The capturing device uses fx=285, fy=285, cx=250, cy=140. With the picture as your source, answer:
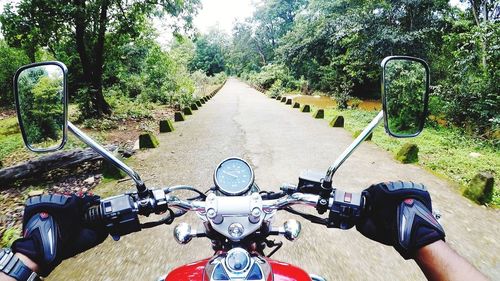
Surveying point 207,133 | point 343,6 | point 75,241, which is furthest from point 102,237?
point 343,6

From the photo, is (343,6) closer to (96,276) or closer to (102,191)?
(102,191)

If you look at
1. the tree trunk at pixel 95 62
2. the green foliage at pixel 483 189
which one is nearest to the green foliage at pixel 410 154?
the green foliage at pixel 483 189

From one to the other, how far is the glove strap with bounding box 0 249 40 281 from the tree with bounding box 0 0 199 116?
8407 millimetres

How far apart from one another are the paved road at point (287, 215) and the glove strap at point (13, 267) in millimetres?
1889

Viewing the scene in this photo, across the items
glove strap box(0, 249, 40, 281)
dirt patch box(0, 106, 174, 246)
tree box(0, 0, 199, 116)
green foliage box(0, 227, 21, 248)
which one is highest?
tree box(0, 0, 199, 116)

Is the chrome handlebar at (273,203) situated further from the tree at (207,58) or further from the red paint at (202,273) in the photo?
the tree at (207,58)

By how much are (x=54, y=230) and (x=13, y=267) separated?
15cm

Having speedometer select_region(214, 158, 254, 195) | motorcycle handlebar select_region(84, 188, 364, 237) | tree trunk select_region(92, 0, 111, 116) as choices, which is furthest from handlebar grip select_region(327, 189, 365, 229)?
tree trunk select_region(92, 0, 111, 116)

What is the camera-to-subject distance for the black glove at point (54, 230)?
93cm

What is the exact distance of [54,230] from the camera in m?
0.97

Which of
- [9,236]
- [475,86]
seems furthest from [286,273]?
[475,86]

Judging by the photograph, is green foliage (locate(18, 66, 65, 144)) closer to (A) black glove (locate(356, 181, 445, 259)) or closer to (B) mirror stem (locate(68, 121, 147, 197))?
(B) mirror stem (locate(68, 121, 147, 197))

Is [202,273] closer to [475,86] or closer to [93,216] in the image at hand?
[93,216]

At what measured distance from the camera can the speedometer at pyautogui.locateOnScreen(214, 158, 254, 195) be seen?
126 centimetres
